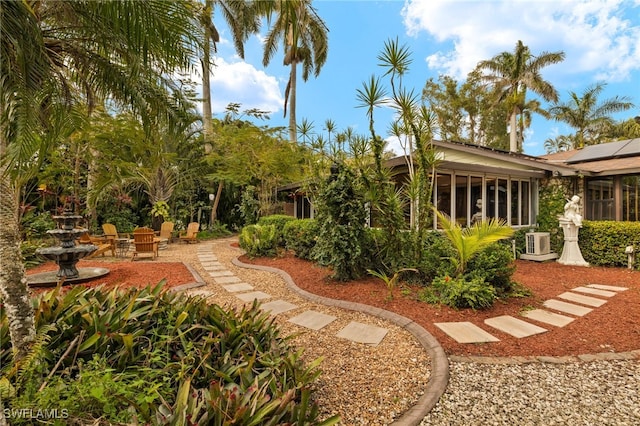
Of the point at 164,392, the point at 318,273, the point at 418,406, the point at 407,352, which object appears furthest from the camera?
the point at 318,273

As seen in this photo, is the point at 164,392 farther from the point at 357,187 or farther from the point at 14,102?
the point at 357,187

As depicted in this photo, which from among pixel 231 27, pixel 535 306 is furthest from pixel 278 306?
pixel 231 27

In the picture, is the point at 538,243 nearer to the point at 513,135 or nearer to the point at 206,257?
the point at 206,257

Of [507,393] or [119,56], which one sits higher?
[119,56]

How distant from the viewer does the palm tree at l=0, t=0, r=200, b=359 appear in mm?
2156

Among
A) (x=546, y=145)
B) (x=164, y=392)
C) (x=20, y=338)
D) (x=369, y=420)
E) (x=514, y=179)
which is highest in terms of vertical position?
(x=546, y=145)

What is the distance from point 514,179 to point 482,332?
760 centimetres

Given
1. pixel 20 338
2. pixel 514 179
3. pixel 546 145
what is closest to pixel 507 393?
pixel 20 338

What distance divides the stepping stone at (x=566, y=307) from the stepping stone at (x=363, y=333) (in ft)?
10.0

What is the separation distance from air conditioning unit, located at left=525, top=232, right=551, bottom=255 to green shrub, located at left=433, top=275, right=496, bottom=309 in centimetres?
544

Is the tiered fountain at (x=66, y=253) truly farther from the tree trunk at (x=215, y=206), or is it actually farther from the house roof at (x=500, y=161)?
the tree trunk at (x=215, y=206)

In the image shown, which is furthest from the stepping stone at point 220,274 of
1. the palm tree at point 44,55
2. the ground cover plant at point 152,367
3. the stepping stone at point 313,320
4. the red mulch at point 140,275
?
the palm tree at point 44,55

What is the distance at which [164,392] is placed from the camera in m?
1.98

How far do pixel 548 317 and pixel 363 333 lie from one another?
9.37 feet
